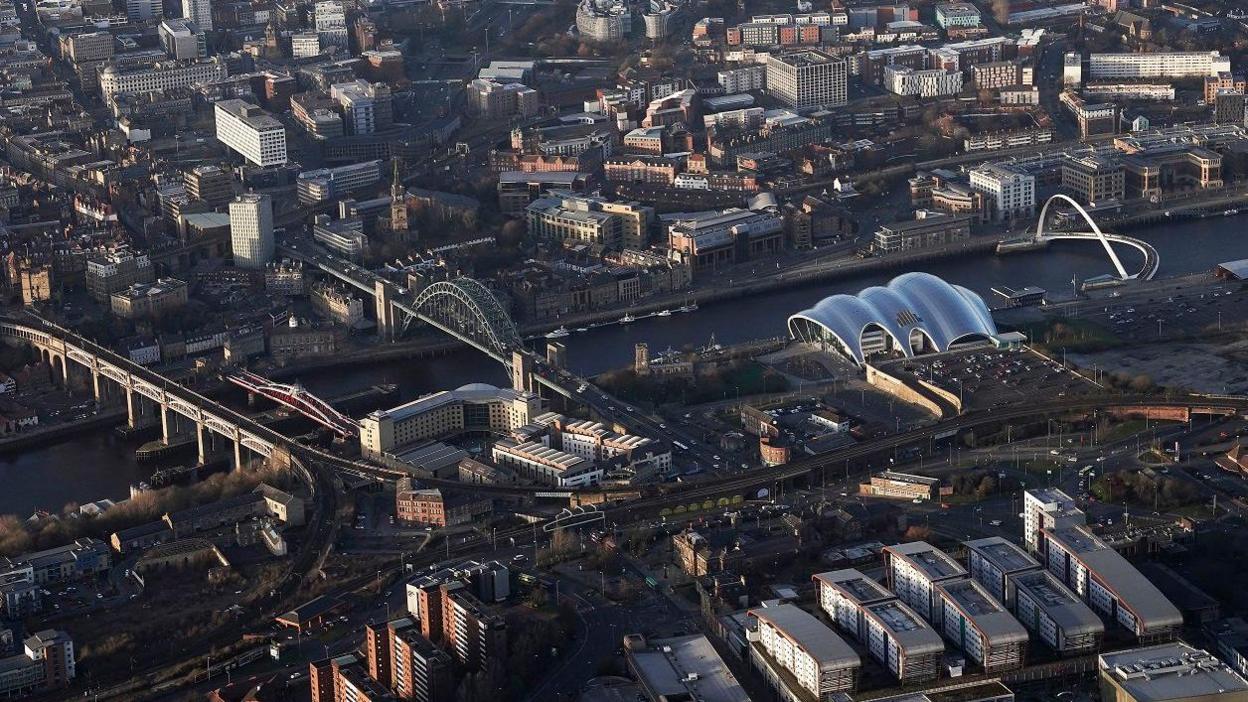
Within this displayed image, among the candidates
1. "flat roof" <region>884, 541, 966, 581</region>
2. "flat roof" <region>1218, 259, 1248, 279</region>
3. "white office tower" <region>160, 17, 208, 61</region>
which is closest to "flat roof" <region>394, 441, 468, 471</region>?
"flat roof" <region>884, 541, 966, 581</region>

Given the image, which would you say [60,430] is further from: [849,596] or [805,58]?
[805,58]

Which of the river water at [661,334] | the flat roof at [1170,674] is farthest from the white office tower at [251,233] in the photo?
the flat roof at [1170,674]

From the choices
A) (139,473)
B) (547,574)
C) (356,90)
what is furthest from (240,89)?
(547,574)

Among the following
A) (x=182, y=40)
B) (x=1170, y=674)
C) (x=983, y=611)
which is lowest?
(x=1170, y=674)

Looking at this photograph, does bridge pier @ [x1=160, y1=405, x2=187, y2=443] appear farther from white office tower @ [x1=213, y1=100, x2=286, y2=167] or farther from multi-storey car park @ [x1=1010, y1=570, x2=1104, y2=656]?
white office tower @ [x1=213, y1=100, x2=286, y2=167]

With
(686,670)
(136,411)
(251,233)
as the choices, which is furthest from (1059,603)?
(251,233)

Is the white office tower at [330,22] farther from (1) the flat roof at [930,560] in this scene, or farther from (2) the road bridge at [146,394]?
(1) the flat roof at [930,560]

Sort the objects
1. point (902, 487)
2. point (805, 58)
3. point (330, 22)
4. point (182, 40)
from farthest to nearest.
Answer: point (330, 22) → point (182, 40) → point (805, 58) → point (902, 487)
